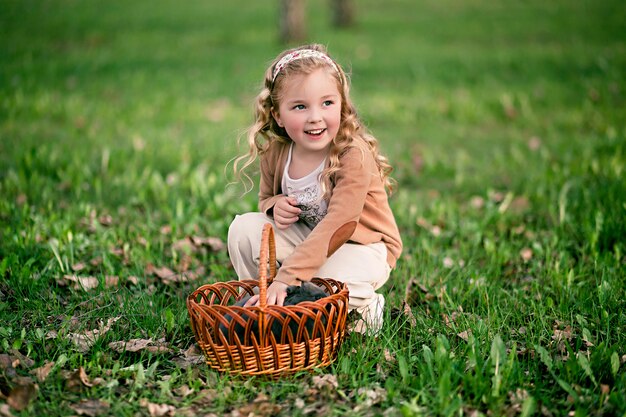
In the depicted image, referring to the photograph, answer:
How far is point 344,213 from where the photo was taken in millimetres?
2949

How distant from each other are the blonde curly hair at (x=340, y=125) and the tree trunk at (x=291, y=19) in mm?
10235

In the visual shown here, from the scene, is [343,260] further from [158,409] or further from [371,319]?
[158,409]

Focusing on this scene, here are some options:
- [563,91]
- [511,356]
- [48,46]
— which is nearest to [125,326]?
[511,356]

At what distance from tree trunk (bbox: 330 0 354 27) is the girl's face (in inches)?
554

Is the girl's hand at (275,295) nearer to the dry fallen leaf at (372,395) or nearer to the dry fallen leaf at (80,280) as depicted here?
the dry fallen leaf at (372,395)

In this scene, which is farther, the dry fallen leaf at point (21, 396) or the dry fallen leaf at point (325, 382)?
the dry fallen leaf at point (325, 382)

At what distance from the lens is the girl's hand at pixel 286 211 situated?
3.14m

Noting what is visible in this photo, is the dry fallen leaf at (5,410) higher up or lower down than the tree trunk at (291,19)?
lower down

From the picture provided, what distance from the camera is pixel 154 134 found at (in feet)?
22.1

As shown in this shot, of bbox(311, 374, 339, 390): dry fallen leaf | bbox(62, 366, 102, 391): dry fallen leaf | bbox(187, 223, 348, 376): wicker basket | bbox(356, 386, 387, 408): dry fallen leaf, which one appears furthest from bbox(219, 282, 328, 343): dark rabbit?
bbox(62, 366, 102, 391): dry fallen leaf

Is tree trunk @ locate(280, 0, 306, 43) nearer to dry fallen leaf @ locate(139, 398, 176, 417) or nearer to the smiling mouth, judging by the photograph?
the smiling mouth

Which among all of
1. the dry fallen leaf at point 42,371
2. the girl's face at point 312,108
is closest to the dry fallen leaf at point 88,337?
the dry fallen leaf at point 42,371

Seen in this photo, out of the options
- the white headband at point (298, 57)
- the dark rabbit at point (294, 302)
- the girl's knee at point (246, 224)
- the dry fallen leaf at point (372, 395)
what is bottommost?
the dry fallen leaf at point (372, 395)

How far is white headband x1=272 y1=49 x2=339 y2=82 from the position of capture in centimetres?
301
